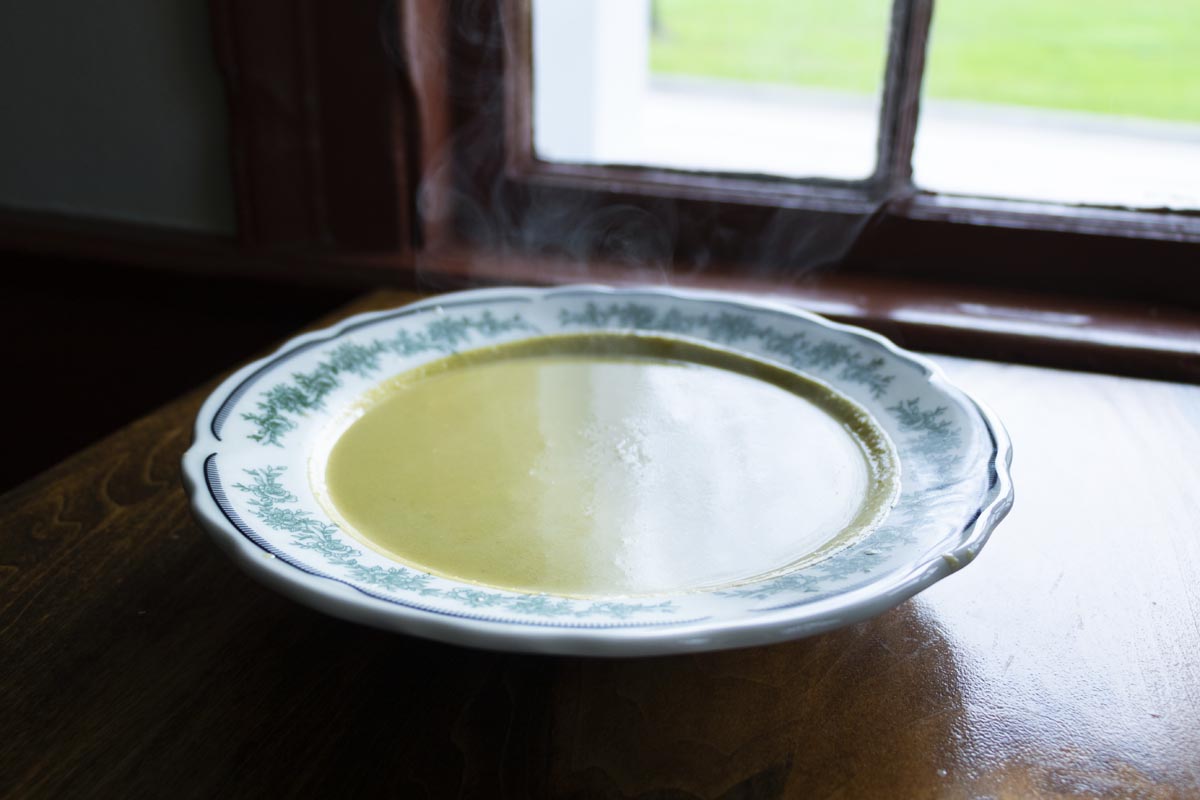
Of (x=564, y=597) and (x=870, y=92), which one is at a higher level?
(x=870, y=92)

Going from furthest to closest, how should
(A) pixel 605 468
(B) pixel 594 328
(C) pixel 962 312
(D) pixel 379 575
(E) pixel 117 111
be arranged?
(E) pixel 117 111 → (C) pixel 962 312 → (B) pixel 594 328 → (A) pixel 605 468 → (D) pixel 379 575

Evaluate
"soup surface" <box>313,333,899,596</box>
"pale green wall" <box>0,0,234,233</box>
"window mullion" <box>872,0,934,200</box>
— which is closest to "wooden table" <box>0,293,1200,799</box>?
"soup surface" <box>313,333,899,596</box>

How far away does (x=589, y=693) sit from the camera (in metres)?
0.53

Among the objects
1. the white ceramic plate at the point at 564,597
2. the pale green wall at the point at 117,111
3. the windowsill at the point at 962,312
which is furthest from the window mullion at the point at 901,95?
the pale green wall at the point at 117,111

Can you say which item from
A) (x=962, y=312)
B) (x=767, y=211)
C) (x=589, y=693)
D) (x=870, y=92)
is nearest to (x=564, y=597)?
(x=589, y=693)

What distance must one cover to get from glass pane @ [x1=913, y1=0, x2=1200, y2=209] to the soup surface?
598 millimetres

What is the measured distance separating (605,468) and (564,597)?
0.50ft

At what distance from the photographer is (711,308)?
85 centimetres

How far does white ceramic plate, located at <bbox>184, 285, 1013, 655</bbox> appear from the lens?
1.46 feet

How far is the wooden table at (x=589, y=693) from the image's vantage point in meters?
0.48

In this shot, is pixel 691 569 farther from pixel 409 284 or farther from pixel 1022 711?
pixel 409 284

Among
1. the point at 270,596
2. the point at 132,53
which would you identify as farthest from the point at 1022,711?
the point at 132,53

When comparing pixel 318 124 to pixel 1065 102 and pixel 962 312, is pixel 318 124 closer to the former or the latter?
pixel 962 312

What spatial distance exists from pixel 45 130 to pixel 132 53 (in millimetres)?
194
